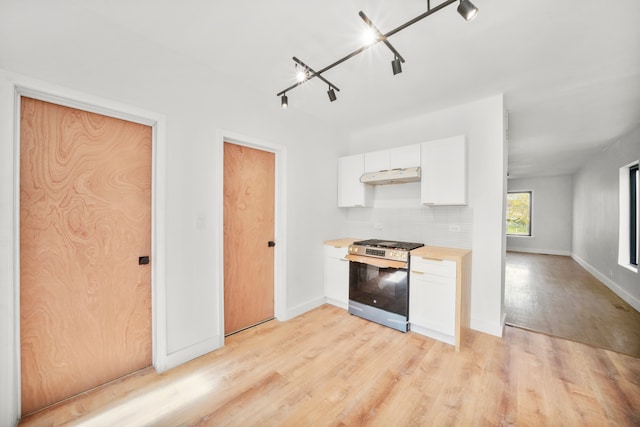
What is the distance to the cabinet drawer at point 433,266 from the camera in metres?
2.47

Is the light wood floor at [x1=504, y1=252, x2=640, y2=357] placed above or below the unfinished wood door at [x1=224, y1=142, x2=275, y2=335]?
below

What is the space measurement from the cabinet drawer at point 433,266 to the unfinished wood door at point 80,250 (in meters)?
2.63

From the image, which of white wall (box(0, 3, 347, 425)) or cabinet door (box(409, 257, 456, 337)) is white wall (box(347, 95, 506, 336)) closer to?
cabinet door (box(409, 257, 456, 337))

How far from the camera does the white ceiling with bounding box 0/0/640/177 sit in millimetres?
1612

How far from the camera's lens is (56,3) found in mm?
1575

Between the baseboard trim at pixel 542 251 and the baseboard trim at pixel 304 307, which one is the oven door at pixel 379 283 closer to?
the baseboard trim at pixel 304 307

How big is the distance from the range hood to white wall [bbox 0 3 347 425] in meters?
0.73

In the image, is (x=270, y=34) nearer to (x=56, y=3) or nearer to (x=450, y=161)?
(x=56, y=3)

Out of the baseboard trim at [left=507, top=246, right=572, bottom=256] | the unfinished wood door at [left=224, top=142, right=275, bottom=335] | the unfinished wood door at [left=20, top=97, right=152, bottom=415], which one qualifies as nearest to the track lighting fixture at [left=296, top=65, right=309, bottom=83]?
the unfinished wood door at [left=224, top=142, right=275, bottom=335]

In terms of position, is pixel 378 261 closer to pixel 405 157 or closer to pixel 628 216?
pixel 405 157

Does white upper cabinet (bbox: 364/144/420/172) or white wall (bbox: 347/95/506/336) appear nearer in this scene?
white wall (bbox: 347/95/506/336)

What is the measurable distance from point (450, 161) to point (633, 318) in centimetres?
337

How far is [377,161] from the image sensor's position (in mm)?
3355

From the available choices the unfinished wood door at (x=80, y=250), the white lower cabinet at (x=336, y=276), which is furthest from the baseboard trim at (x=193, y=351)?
the white lower cabinet at (x=336, y=276)
